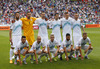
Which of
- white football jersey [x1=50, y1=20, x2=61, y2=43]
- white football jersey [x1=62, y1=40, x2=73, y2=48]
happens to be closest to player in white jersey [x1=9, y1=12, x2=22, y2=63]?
white football jersey [x1=50, y1=20, x2=61, y2=43]

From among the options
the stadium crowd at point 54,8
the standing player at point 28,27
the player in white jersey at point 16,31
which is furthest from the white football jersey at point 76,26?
the stadium crowd at point 54,8

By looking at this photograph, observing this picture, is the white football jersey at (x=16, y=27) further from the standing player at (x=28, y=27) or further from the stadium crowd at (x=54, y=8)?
the stadium crowd at (x=54, y=8)

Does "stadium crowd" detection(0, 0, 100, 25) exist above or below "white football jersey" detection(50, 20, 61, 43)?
above

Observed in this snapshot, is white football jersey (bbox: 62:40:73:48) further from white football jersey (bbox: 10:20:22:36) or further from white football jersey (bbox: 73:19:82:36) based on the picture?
white football jersey (bbox: 10:20:22:36)

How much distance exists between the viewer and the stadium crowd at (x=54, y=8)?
133 ft

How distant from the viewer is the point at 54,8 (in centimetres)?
4312

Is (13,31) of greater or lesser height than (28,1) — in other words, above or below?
below

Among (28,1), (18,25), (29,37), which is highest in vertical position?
(28,1)

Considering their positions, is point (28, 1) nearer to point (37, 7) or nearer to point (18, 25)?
point (37, 7)

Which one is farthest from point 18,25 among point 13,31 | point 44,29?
point 44,29

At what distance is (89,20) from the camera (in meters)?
40.6

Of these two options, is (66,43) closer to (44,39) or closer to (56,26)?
(44,39)

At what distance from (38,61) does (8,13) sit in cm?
3264

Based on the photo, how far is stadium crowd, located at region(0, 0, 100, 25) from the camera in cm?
4039
